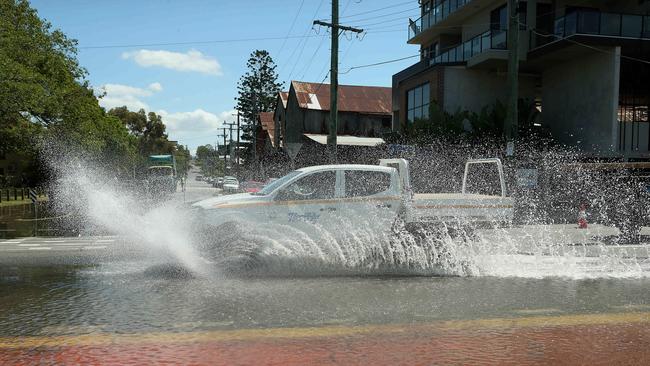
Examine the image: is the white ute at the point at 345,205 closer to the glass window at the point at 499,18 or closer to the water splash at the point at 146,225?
the water splash at the point at 146,225

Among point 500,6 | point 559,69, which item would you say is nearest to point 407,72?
point 500,6

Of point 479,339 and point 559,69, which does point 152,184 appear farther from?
point 479,339

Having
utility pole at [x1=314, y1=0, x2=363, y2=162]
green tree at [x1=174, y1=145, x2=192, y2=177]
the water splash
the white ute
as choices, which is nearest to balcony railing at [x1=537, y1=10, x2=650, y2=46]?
utility pole at [x1=314, y1=0, x2=363, y2=162]

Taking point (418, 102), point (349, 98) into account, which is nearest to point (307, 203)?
point (418, 102)

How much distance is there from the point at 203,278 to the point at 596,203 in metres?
10.5

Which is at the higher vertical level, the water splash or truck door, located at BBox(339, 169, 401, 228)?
truck door, located at BBox(339, 169, 401, 228)

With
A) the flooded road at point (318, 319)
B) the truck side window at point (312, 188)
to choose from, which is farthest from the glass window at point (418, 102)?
the flooded road at point (318, 319)

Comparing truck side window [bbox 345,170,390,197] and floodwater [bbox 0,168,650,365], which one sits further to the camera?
truck side window [bbox 345,170,390,197]

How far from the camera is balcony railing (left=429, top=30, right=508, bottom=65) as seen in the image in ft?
83.5

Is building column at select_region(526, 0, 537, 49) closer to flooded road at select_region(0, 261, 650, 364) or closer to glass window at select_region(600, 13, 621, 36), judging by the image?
glass window at select_region(600, 13, 621, 36)

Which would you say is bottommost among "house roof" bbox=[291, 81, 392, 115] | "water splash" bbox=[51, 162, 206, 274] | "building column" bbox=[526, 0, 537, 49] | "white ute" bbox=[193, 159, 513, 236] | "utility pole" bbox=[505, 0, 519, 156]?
"water splash" bbox=[51, 162, 206, 274]

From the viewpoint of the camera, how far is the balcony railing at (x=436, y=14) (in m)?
30.7

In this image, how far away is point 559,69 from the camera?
84.0 feet

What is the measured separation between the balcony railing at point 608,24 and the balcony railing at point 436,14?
7766mm
